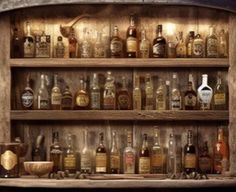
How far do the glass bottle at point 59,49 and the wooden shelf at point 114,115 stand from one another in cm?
42

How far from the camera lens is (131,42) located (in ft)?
14.9

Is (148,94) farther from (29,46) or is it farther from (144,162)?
(29,46)

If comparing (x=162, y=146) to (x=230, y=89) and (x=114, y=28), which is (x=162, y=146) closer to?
(x=230, y=89)

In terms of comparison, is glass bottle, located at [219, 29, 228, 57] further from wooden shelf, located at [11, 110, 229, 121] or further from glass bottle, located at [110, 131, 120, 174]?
glass bottle, located at [110, 131, 120, 174]

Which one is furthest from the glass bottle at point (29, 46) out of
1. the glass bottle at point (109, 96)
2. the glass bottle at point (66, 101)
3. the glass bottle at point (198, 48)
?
the glass bottle at point (198, 48)

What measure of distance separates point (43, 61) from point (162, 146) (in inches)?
40.7

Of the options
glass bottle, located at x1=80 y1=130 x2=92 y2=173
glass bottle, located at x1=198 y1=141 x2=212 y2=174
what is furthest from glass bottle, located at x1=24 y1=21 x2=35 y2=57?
glass bottle, located at x1=198 y1=141 x2=212 y2=174

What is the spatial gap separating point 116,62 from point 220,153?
97cm

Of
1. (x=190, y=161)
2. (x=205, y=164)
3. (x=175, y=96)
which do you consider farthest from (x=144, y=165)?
(x=175, y=96)

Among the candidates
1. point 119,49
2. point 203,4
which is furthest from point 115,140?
point 203,4

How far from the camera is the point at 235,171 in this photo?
4406 mm

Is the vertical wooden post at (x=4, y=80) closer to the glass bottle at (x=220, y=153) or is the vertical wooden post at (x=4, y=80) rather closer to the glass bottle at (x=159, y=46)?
the glass bottle at (x=159, y=46)

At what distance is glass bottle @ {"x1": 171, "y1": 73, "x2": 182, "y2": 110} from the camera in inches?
178
